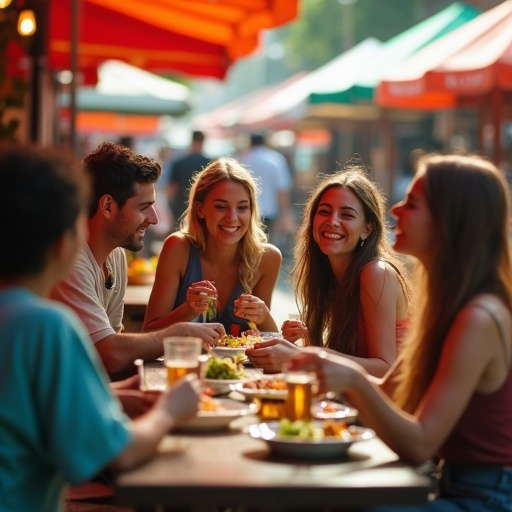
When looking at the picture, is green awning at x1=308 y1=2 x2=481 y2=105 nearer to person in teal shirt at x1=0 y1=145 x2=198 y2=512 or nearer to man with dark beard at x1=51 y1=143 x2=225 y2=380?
man with dark beard at x1=51 y1=143 x2=225 y2=380

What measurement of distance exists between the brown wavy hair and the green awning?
839 centimetres

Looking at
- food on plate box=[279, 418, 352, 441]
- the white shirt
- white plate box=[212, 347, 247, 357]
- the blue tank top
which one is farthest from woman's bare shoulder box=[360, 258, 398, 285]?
food on plate box=[279, 418, 352, 441]

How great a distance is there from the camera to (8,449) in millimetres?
2299

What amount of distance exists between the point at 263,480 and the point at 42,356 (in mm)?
551

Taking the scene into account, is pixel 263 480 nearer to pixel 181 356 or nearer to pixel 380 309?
pixel 181 356

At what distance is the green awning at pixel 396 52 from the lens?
44.2ft

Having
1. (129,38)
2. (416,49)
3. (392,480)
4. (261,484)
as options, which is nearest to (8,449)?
(261,484)

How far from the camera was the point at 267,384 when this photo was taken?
3412 mm

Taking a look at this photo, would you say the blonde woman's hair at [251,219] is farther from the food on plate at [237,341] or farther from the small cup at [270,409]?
the small cup at [270,409]

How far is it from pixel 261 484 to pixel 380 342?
6.51 ft

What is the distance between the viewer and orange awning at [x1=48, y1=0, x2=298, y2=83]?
9484 mm

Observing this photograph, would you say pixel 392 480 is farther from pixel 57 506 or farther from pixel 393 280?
pixel 393 280

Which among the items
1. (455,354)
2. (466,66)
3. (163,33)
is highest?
(163,33)

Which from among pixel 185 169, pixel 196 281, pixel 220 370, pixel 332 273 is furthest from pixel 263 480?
pixel 185 169
